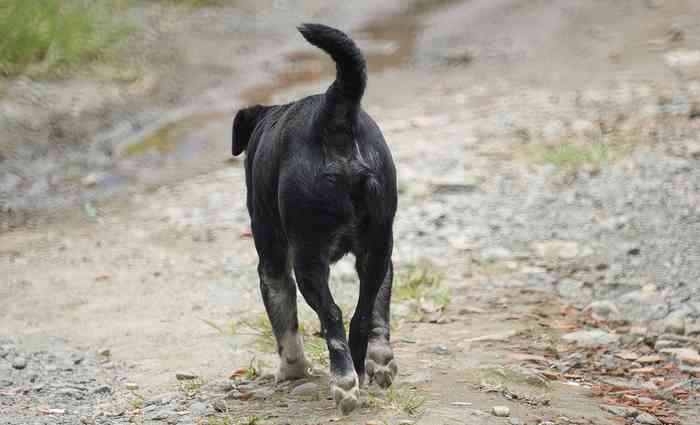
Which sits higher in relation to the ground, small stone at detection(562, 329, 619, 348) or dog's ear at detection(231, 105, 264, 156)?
dog's ear at detection(231, 105, 264, 156)

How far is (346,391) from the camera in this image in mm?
4328

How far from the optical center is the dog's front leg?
432cm

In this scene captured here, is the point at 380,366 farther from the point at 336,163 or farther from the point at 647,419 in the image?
the point at 647,419

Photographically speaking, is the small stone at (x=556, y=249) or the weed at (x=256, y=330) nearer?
the weed at (x=256, y=330)

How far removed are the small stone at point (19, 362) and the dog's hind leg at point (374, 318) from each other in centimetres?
228

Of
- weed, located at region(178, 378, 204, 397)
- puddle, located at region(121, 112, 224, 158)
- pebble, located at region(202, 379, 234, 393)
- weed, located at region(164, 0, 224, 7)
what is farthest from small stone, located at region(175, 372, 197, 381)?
weed, located at region(164, 0, 224, 7)

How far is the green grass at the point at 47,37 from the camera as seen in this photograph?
519 inches

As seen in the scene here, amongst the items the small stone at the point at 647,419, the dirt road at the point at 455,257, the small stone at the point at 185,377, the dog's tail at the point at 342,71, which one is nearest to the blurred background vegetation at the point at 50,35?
the dirt road at the point at 455,257

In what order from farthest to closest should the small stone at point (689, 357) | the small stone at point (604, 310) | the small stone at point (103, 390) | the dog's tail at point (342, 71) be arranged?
the small stone at point (604, 310), the small stone at point (689, 357), the small stone at point (103, 390), the dog's tail at point (342, 71)

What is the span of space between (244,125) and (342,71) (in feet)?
4.58

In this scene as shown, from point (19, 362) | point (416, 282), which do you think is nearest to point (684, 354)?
point (416, 282)

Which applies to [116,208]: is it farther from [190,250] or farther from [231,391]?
[231,391]

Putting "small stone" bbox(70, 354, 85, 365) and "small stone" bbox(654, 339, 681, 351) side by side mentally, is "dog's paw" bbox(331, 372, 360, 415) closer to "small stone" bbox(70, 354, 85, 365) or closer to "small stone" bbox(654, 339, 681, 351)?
"small stone" bbox(70, 354, 85, 365)

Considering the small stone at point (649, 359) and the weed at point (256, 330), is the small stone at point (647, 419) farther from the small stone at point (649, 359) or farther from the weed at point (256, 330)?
the weed at point (256, 330)
